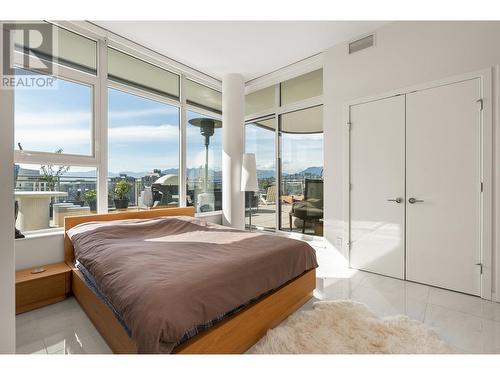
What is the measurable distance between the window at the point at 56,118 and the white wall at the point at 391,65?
3.38 metres

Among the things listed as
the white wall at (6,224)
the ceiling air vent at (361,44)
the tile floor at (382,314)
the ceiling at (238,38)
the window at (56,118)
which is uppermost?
the ceiling at (238,38)

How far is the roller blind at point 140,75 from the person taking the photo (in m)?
3.32

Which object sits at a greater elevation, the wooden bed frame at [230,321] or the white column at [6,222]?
the white column at [6,222]

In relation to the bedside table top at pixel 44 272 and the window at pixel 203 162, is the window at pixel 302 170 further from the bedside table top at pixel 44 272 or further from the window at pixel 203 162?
the bedside table top at pixel 44 272

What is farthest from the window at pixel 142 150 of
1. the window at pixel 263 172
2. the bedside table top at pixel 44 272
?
the window at pixel 263 172

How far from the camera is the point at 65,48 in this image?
2.86 m

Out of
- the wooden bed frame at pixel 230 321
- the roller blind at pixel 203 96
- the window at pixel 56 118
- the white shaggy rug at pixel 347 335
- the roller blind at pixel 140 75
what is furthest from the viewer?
the roller blind at pixel 203 96

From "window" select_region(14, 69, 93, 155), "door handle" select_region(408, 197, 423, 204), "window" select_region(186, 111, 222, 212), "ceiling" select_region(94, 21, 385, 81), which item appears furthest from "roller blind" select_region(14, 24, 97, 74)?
"door handle" select_region(408, 197, 423, 204)

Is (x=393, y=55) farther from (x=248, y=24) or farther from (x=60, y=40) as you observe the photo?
(x=60, y=40)

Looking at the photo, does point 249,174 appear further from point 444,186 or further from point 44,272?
point 44,272

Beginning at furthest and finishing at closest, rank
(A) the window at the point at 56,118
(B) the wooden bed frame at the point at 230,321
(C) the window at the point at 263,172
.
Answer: (C) the window at the point at 263,172
(A) the window at the point at 56,118
(B) the wooden bed frame at the point at 230,321

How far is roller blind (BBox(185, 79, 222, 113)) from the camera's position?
4262 mm
